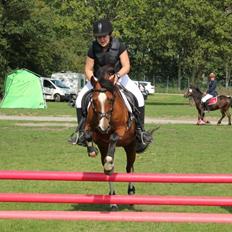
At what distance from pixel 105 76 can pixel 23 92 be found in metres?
32.6

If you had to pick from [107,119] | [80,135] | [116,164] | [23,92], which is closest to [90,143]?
[80,135]

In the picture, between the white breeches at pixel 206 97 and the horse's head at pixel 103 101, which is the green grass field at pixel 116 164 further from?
the white breeches at pixel 206 97

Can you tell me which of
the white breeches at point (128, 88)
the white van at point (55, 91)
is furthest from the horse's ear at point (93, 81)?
the white van at point (55, 91)

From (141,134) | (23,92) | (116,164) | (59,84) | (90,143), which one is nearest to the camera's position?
(90,143)

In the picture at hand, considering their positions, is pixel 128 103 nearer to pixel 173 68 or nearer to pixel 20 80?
pixel 20 80

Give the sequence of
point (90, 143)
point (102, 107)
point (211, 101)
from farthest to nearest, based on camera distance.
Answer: point (211, 101), point (90, 143), point (102, 107)

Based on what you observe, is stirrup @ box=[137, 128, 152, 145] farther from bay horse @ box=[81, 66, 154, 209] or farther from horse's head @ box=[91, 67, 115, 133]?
horse's head @ box=[91, 67, 115, 133]

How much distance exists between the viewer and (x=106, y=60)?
9.09 m

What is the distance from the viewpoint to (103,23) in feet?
28.7

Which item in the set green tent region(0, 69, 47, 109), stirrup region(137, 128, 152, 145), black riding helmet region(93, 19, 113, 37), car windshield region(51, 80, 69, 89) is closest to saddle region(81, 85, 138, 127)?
Answer: stirrup region(137, 128, 152, 145)

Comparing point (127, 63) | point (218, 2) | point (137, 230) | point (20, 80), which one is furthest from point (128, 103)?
point (218, 2)

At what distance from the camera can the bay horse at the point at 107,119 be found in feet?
26.5

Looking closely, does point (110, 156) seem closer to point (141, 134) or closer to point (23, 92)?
point (141, 134)

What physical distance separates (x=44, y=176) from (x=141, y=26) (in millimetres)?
45225
